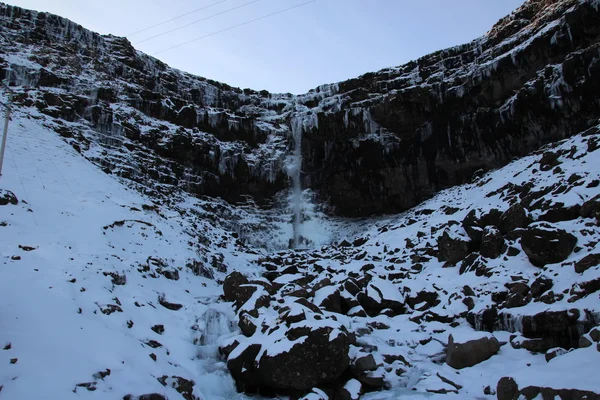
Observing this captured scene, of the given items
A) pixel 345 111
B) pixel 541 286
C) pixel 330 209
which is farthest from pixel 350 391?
pixel 345 111

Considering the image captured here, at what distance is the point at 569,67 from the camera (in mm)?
26484

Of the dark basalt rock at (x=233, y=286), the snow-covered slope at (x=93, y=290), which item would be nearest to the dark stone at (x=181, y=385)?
the snow-covered slope at (x=93, y=290)

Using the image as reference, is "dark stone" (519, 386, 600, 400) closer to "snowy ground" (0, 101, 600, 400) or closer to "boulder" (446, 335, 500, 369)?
"snowy ground" (0, 101, 600, 400)

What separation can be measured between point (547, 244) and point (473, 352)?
5.41 m

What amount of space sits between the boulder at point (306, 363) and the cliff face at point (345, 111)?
2395 cm

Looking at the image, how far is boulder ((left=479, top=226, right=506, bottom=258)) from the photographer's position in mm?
15816

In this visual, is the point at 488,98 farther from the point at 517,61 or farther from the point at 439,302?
the point at 439,302

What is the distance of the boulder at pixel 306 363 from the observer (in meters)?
10.1

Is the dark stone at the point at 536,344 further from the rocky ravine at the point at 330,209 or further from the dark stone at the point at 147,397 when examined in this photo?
the dark stone at the point at 147,397

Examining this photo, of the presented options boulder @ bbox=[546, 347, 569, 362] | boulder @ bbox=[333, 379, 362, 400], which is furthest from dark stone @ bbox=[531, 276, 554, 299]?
boulder @ bbox=[333, 379, 362, 400]

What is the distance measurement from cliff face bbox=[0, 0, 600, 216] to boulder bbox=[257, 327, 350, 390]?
23.9m

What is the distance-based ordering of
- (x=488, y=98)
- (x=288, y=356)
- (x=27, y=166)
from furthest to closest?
(x=488, y=98) → (x=27, y=166) → (x=288, y=356)

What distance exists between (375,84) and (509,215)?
86.0 ft

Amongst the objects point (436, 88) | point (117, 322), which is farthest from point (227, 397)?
point (436, 88)
